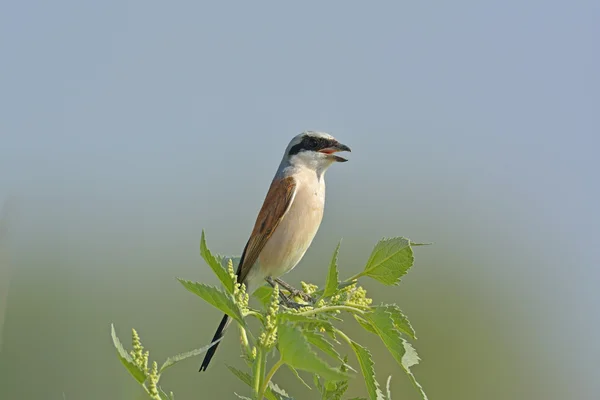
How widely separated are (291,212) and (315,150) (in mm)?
284

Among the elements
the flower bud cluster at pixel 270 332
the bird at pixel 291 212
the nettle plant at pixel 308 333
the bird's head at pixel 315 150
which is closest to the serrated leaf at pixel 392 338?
the nettle plant at pixel 308 333

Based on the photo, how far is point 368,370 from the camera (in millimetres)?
1216

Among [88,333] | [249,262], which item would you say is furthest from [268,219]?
[88,333]

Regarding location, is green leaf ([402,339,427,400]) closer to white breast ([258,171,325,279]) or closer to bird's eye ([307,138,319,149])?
white breast ([258,171,325,279])

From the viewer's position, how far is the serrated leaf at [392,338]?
3.88ft

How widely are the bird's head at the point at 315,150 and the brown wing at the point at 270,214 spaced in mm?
101

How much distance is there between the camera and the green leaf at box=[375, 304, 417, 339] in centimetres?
121

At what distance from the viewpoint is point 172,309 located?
214 inches

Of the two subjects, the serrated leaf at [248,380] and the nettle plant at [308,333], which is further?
the serrated leaf at [248,380]

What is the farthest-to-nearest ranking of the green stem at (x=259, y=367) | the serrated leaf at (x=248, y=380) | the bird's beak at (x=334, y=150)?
the bird's beak at (x=334, y=150) → the serrated leaf at (x=248, y=380) → the green stem at (x=259, y=367)

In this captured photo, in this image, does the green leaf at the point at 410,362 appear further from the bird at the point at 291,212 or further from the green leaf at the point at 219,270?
the bird at the point at 291,212

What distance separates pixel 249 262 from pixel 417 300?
3.31m

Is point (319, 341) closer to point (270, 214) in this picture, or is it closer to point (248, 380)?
point (248, 380)

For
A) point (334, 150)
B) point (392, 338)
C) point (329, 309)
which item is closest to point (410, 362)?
point (392, 338)
